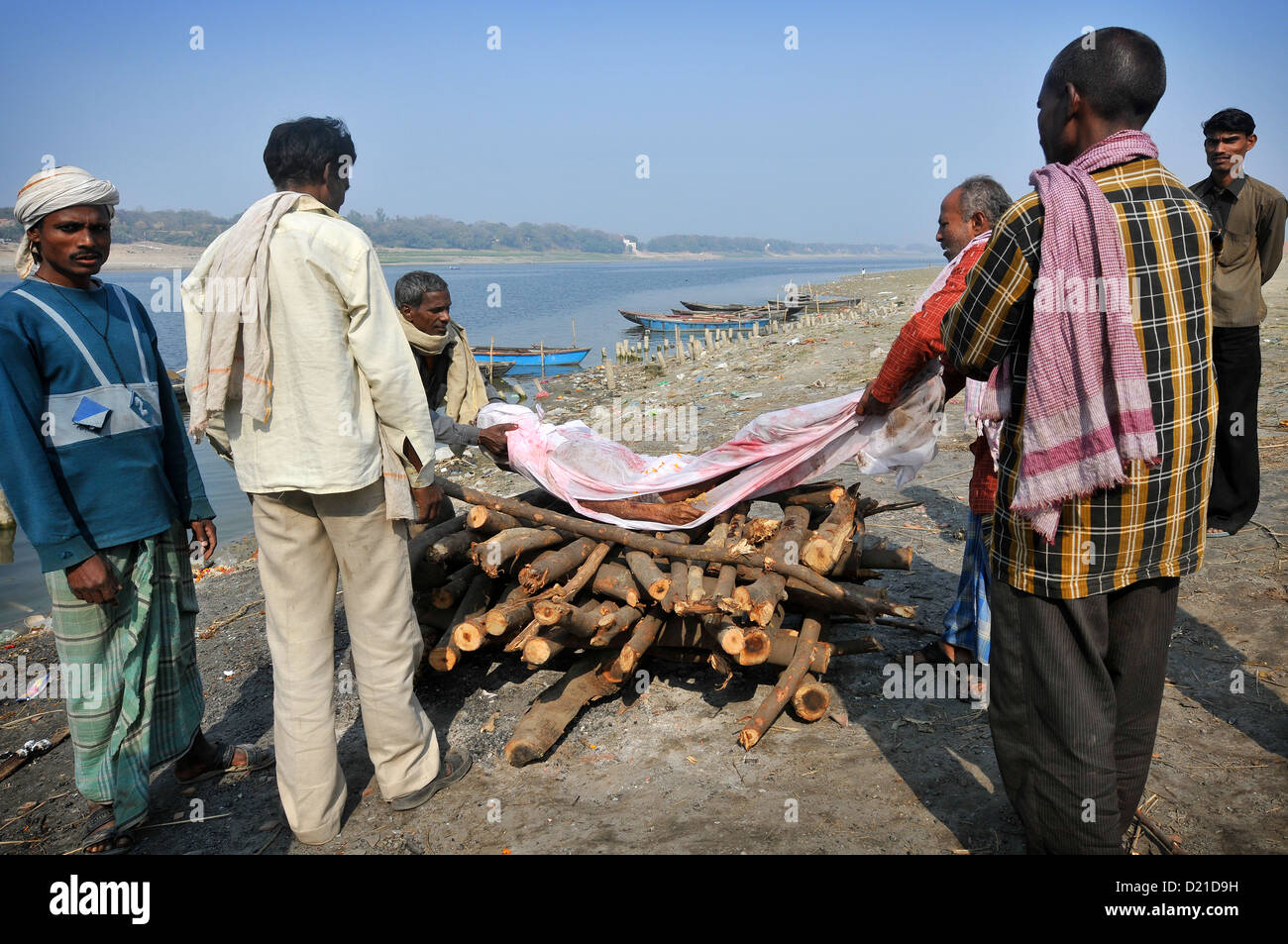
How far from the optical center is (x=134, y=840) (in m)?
3.17

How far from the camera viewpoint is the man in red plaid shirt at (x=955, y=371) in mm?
3248

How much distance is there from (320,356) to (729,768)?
2.27 m

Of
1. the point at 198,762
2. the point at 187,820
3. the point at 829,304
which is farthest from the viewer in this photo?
the point at 829,304

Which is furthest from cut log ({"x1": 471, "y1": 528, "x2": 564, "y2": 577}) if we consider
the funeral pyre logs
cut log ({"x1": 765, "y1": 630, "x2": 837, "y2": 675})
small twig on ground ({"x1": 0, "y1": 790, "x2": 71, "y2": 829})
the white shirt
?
small twig on ground ({"x1": 0, "y1": 790, "x2": 71, "y2": 829})

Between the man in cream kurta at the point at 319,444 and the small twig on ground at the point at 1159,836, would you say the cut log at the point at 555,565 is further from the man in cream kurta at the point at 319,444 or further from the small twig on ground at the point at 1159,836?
the small twig on ground at the point at 1159,836

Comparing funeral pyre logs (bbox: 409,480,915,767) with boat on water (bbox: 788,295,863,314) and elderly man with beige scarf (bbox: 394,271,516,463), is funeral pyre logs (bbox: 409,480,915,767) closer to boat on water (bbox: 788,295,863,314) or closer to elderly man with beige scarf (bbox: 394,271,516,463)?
elderly man with beige scarf (bbox: 394,271,516,463)

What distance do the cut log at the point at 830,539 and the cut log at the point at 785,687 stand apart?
288mm

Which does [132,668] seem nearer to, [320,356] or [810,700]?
[320,356]

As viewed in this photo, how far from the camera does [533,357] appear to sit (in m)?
23.0

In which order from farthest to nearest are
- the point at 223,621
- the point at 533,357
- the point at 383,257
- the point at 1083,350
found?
1. the point at 383,257
2. the point at 533,357
3. the point at 223,621
4. the point at 1083,350

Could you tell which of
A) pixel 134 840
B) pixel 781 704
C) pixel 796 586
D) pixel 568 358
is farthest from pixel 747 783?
pixel 568 358

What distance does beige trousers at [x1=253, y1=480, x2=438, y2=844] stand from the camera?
286cm

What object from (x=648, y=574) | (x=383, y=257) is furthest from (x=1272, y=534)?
(x=383, y=257)

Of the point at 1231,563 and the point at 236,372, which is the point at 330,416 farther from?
the point at 1231,563
